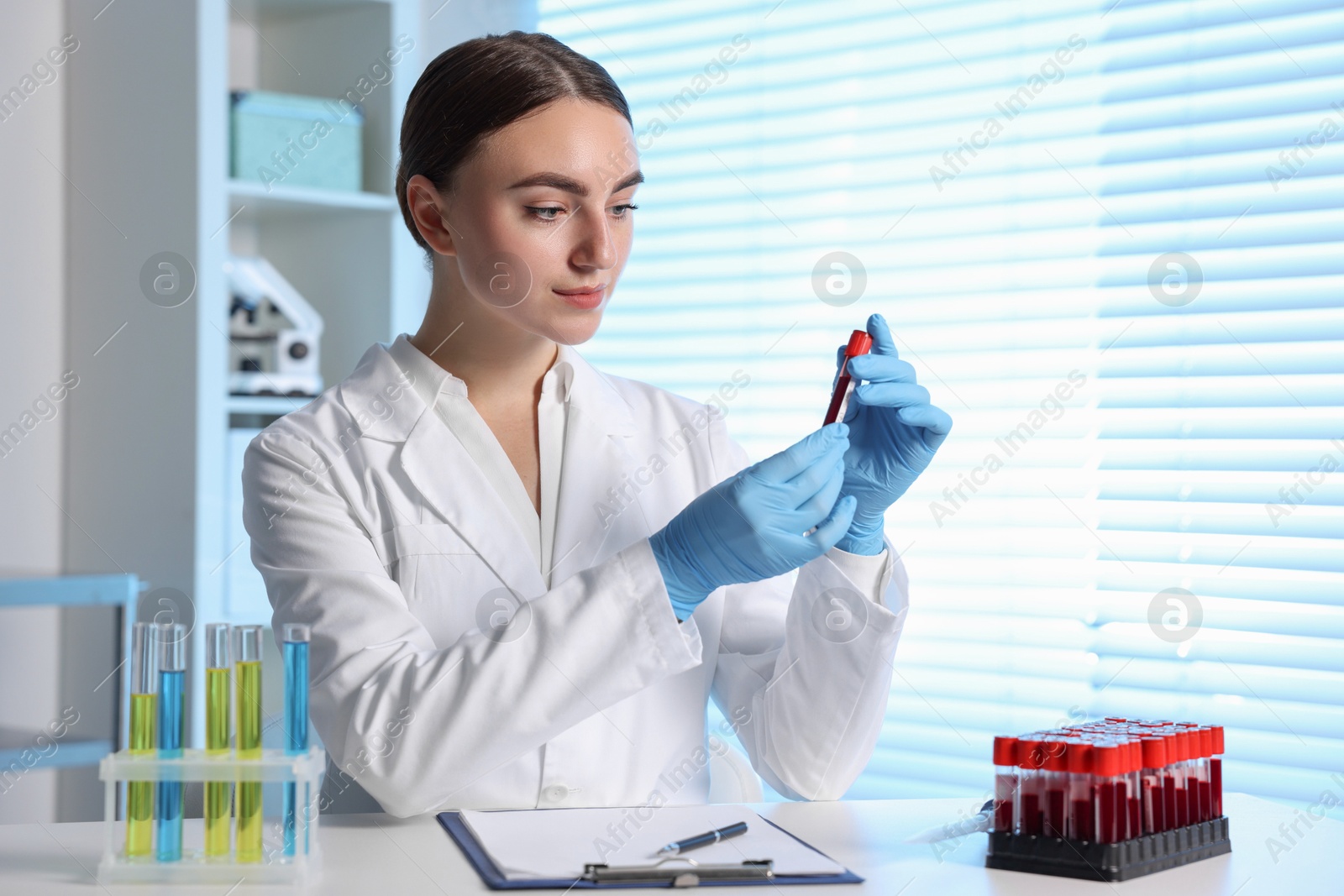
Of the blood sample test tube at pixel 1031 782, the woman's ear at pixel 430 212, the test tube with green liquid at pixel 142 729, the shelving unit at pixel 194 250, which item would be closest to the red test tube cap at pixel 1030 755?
the blood sample test tube at pixel 1031 782

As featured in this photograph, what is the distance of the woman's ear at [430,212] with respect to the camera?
4.49 ft

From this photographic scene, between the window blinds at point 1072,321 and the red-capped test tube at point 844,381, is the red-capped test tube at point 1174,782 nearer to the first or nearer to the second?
the red-capped test tube at point 844,381

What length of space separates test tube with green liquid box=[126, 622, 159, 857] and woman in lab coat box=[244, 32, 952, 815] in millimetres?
216

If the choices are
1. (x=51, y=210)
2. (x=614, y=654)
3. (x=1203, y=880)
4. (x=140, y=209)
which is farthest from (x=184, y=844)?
(x=51, y=210)

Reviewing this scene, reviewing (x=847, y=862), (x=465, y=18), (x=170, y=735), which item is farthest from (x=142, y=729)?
(x=465, y=18)

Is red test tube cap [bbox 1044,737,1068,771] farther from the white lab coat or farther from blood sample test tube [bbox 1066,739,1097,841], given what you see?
the white lab coat

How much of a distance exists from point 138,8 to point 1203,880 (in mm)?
2350

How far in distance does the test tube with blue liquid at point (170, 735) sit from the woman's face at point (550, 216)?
0.52 meters

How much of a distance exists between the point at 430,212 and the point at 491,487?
0.32 meters

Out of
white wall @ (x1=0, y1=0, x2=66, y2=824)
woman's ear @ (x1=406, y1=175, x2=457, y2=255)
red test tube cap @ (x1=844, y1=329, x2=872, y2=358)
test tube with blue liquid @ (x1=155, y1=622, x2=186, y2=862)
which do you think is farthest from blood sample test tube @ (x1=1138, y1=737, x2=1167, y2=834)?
white wall @ (x1=0, y1=0, x2=66, y2=824)

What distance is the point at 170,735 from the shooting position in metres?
0.91

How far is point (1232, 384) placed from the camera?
1.78 meters

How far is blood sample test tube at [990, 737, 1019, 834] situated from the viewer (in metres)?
0.94

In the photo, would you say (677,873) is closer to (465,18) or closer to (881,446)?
(881,446)
